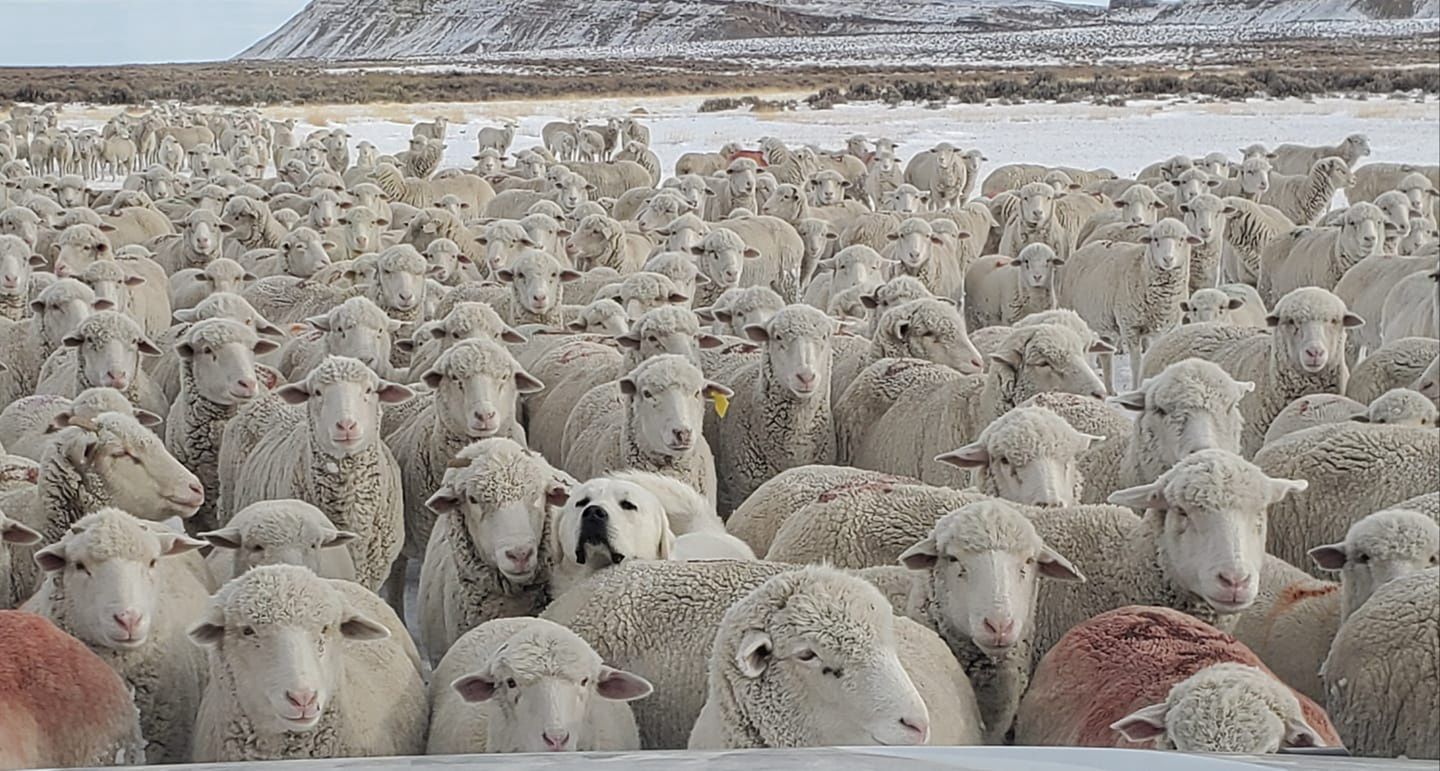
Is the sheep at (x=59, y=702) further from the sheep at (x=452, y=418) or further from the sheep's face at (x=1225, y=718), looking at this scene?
the sheep's face at (x=1225, y=718)

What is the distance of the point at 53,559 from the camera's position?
3387mm

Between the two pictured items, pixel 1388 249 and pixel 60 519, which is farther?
pixel 1388 249

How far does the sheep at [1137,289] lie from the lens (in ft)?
26.6

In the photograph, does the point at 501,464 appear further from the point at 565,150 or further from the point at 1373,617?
the point at 565,150

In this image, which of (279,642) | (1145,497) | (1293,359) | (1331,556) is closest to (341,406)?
(279,642)

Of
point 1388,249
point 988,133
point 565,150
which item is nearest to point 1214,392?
point 1388,249

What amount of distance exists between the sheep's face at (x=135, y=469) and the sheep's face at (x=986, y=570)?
2.32 meters

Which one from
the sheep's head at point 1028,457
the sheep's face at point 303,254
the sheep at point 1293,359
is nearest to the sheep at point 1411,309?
the sheep at point 1293,359

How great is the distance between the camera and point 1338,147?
515 inches

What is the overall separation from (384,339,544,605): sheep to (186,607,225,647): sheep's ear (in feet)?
5.98

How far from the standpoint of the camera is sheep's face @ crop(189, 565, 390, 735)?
2912mm

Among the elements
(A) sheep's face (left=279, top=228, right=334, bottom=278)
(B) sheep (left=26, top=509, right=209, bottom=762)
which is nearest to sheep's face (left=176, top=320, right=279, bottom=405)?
(B) sheep (left=26, top=509, right=209, bottom=762)

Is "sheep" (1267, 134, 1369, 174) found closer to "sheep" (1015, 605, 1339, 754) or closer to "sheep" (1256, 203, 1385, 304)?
"sheep" (1256, 203, 1385, 304)

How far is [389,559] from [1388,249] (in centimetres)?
667
